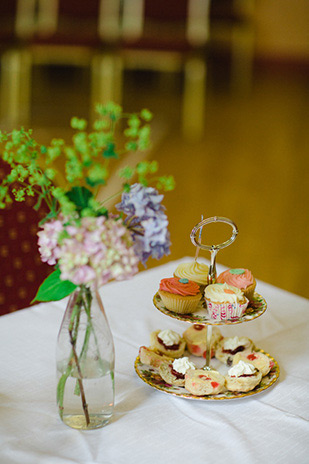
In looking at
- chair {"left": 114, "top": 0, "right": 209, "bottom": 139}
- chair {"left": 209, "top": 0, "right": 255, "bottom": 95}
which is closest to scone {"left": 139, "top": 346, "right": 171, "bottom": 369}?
chair {"left": 114, "top": 0, "right": 209, "bottom": 139}

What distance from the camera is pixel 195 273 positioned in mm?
1188

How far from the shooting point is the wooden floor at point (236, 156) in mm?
3611

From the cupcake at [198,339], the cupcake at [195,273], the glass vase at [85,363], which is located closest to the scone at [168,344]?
the cupcake at [198,339]

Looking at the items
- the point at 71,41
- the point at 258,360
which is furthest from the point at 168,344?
the point at 71,41

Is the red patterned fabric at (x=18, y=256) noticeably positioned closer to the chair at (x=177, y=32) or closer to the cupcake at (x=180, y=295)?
the cupcake at (x=180, y=295)

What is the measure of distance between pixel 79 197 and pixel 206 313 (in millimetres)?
358

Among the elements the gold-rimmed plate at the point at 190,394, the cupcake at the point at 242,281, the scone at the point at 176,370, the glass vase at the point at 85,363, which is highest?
the cupcake at the point at 242,281

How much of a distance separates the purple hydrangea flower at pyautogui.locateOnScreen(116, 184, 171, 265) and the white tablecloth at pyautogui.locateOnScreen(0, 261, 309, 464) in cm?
29

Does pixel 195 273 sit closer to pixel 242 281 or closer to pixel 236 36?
pixel 242 281

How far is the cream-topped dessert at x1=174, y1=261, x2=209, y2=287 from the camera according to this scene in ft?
3.88

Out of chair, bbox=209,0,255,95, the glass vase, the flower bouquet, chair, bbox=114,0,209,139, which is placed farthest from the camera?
chair, bbox=209,0,255,95

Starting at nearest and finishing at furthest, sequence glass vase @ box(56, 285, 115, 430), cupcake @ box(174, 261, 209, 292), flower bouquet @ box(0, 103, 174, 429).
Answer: flower bouquet @ box(0, 103, 174, 429) < glass vase @ box(56, 285, 115, 430) < cupcake @ box(174, 261, 209, 292)

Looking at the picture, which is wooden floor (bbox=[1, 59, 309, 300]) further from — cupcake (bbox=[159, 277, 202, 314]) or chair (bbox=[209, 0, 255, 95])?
cupcake (bbox=[159, 277, 202, 314])

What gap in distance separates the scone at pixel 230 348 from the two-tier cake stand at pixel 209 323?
0.05 feet
